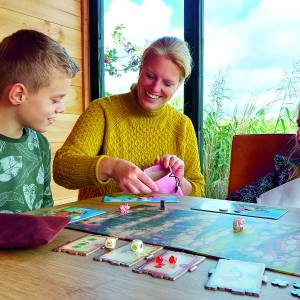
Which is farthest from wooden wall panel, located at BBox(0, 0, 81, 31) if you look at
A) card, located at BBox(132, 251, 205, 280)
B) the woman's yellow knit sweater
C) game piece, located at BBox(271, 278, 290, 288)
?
game piece, located at BBox(271, 278, 290, 288)

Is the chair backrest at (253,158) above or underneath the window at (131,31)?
underneath

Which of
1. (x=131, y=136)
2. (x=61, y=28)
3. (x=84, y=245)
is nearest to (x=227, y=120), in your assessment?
(x=131, y=136)

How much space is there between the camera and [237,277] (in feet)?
1.69

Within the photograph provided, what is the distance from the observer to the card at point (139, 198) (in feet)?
3.44

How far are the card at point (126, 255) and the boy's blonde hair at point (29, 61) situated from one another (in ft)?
2.20

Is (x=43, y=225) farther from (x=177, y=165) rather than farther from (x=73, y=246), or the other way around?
(x=177, y=165)

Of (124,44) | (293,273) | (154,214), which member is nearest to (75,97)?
(124,44)

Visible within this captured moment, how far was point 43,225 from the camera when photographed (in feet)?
2.22

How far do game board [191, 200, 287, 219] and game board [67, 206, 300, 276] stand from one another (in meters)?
0.04

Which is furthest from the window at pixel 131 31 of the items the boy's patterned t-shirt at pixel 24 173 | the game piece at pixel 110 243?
the game piece at pixel 110 243

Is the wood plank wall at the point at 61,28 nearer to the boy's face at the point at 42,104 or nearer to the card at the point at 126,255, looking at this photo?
the boy's face at the point at 42,104

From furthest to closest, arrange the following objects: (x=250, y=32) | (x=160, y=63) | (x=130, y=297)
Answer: (x=250, y=32) → (x=160, y=63) → (x=130, y=297)

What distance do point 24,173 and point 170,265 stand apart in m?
0.76

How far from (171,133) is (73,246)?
3.01 feet
